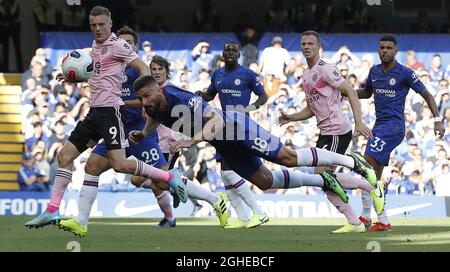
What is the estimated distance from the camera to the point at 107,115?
12.2 meters

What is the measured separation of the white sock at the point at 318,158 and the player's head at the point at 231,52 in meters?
3.53

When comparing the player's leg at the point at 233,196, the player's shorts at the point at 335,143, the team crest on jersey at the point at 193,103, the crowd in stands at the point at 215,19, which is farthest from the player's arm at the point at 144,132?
the crowd in stands at the point at 215,19

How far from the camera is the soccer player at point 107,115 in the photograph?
12.2 metres

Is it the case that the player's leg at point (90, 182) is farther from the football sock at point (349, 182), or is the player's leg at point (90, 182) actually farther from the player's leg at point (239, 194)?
the football sock at point (349, 182)

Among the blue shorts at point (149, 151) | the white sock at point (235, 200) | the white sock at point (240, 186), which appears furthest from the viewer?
the white sock at point (235, 200)

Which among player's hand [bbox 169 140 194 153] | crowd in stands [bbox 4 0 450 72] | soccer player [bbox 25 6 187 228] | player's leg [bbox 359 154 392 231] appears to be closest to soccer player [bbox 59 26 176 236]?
soccer player [bbox 25 6 187 228]

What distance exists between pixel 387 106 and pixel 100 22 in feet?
13.6

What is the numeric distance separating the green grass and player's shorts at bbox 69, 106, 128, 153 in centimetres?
110

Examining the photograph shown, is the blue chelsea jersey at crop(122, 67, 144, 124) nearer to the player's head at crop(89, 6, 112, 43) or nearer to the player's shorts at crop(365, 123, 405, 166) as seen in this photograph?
the player's head at crop(89, 6, 112, 43)

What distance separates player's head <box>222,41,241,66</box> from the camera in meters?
15.4

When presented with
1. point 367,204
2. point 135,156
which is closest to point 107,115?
point 135,156

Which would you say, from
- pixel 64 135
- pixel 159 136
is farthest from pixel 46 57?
pixel 159 136

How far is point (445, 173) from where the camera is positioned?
21281 mm

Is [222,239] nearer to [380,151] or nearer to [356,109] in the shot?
[356,109]
